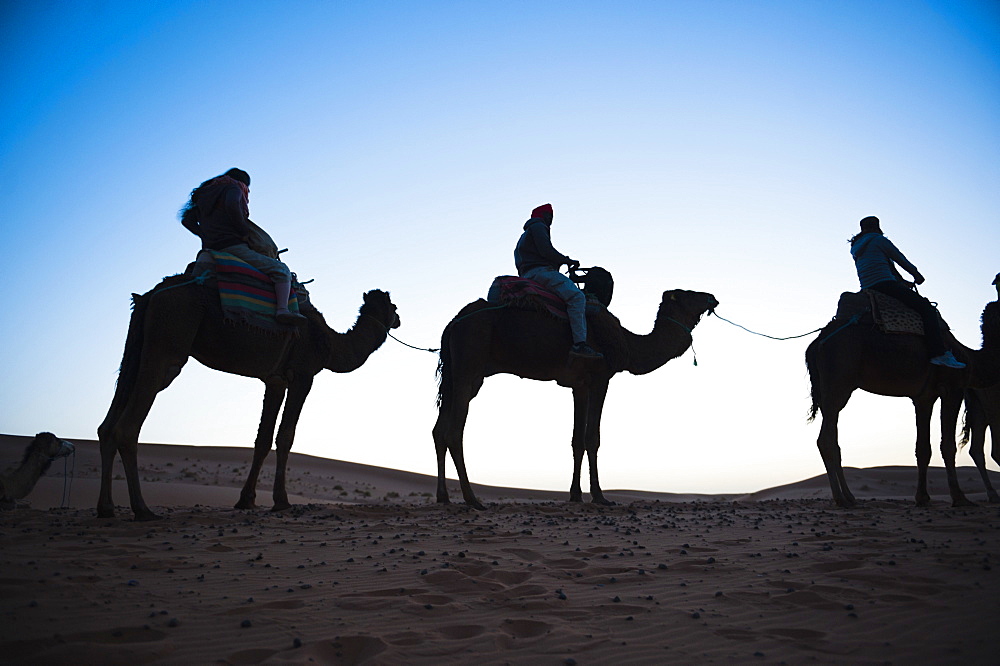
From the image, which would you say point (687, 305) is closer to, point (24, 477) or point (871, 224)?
point (871, 224)

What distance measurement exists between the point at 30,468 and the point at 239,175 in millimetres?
4964

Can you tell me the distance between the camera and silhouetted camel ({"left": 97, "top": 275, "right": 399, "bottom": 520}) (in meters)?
8.15

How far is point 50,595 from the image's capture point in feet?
14.5

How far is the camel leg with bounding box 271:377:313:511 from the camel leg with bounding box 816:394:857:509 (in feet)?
24.1

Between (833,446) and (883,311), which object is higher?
(883,311)

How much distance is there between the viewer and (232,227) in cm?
924

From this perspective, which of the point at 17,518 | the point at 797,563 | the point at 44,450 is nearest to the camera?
the point at 797,563

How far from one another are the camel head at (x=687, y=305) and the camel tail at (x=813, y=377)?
7.02 ft

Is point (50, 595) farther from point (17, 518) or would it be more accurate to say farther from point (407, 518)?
point (407, 518)

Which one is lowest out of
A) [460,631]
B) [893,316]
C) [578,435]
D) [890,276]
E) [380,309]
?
[460,631]

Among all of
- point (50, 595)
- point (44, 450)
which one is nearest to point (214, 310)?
point (44, 450)

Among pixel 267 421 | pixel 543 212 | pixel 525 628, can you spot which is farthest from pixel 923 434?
pixel 267 421

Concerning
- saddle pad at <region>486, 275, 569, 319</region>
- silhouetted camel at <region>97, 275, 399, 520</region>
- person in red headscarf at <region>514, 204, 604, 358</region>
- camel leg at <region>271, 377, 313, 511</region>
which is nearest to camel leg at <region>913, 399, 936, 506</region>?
person in red headscarf at <region>514, 204, 604, 358</region>

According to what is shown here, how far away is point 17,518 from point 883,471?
2419 centimetres
